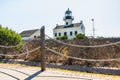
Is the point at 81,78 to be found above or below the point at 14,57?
below

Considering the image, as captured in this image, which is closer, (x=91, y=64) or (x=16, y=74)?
(x=16, y=74)

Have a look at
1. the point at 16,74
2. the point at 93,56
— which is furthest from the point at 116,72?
the point at 16,74

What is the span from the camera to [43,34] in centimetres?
814

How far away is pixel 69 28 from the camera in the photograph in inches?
2906

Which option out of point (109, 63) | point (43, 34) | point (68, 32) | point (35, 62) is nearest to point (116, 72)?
point (109, 63)

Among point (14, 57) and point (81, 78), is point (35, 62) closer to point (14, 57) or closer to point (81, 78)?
point (14, 57)

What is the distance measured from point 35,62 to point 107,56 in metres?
3.22

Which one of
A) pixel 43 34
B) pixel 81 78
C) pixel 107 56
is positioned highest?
pixel 43 34

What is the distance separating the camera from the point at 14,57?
41.7 feet

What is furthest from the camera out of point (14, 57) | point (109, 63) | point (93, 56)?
point (14, 57)

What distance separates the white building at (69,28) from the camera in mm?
72938

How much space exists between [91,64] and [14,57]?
16.6 ft

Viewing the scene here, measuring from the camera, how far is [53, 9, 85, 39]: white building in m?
72.9

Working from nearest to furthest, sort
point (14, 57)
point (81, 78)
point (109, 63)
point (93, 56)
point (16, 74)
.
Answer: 1. point (81, 78)
2. point (16, 74)
3. point (109, 63)
4. point (93, 56)
5. point (14, 57)
